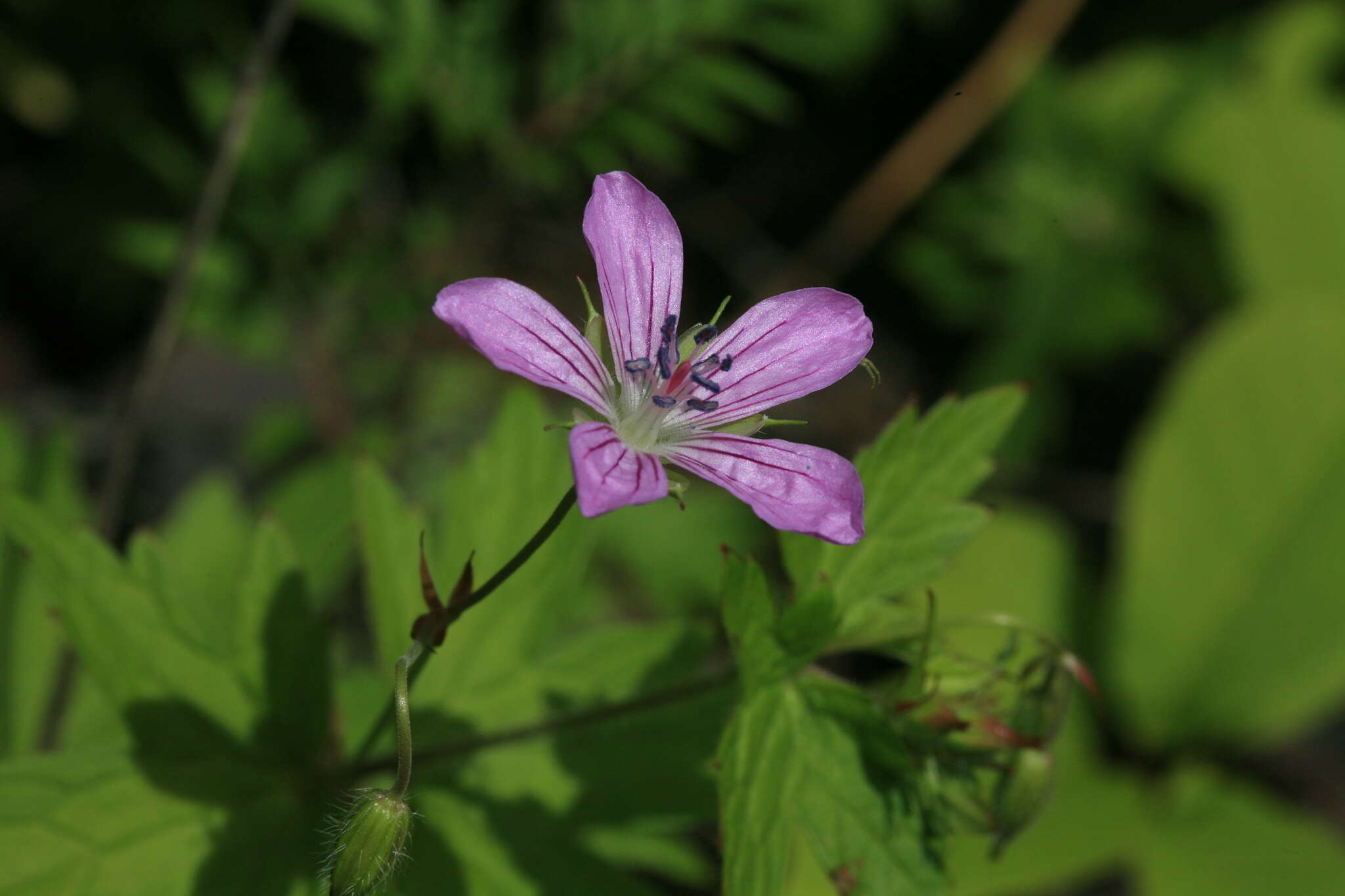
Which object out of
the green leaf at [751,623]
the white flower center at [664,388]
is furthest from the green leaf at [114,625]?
the green leaf at [751,623]

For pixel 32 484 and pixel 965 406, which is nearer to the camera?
pixel 965 406

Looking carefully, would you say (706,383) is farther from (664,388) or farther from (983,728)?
(983,728)

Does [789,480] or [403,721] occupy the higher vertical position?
[789,480]

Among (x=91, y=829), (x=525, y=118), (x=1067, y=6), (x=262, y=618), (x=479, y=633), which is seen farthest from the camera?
(x=1067, y=6)

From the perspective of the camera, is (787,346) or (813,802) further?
(787,346)

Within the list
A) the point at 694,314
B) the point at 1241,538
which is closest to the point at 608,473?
the point at 694,314

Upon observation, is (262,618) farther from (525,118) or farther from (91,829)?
(525,118)

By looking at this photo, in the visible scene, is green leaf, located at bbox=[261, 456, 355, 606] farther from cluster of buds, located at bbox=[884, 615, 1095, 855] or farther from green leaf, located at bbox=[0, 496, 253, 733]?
cluster of buds, located at bbox=[884, 615, 1095, 855]

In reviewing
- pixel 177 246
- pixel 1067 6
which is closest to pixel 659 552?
pixel 177 246

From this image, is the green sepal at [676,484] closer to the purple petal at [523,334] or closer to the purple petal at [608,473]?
the purple petal at [608,473]
